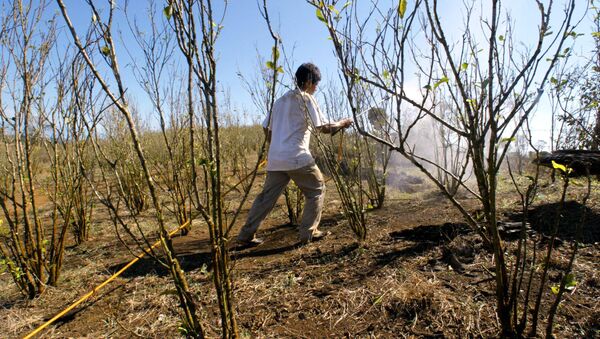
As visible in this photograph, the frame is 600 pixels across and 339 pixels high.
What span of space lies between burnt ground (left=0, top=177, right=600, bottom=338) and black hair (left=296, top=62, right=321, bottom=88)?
4.56 feet

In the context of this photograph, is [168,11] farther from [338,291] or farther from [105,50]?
[338,291]

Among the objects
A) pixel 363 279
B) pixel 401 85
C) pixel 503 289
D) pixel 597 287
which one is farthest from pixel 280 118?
pixel 597 287

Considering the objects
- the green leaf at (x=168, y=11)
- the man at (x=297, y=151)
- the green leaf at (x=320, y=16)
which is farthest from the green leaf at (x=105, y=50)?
the man at (x=297, y=151)

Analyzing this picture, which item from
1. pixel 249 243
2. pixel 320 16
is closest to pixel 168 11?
pixel 320 16

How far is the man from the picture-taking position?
2.78 m

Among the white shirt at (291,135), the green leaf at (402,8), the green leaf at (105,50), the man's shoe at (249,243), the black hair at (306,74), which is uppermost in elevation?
the black hair at (306,74)

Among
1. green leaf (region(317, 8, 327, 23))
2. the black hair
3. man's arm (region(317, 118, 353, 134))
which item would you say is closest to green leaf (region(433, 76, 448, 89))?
green leaf (region(317, 8, 327, 23))

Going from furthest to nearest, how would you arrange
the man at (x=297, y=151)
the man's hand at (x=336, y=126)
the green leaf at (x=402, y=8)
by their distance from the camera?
the man at (x=297, y=151) < the man's hand at (x=336, y=126) < the green leaf at (x=402, y=8)

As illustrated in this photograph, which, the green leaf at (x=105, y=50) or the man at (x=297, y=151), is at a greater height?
the green leaf at (x=105, y=50)

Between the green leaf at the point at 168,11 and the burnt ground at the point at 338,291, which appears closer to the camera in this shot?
the green leaf at the point at 168,11

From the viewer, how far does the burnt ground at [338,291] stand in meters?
1.67

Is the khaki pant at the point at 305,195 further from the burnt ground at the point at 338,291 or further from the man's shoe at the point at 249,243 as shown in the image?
the burnt ground at the point at 338,291

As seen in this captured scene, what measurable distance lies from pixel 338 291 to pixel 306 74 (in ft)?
5.67

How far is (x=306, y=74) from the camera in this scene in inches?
112
